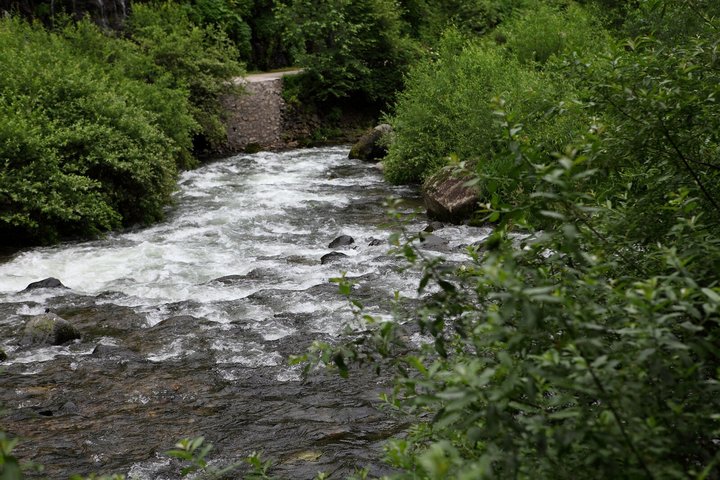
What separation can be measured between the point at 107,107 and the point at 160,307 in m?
6.28

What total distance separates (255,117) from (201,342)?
56.1 feet

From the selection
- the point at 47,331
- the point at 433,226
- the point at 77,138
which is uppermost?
the point at 77,138

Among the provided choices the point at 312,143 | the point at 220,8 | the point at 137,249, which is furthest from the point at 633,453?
the point at 220,8

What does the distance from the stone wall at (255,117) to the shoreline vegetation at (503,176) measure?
134cm

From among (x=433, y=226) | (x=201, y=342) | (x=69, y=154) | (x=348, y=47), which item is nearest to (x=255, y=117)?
(x=348, y=47)

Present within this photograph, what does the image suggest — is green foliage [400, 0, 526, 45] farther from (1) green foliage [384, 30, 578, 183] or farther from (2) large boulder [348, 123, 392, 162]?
(1) green foliage [384, 30, 578, 183]

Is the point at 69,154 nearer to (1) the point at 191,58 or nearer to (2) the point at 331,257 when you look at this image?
(2) the point at 331,257

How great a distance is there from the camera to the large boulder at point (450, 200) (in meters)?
12.9

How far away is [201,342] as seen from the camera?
25.5 feet

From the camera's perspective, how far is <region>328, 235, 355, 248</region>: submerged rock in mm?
11727

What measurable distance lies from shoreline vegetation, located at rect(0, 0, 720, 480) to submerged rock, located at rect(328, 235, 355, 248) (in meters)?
2.45

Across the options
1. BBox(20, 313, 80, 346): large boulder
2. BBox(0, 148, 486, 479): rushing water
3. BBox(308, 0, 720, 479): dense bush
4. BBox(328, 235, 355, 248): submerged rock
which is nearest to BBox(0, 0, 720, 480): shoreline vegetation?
BBox(308, 0, 720, 479): dense bush

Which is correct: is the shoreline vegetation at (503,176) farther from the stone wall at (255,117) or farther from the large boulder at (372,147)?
A: the large boulder at (372,147)

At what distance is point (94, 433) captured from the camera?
5785 millimetres
